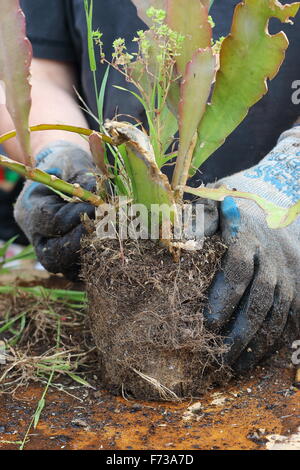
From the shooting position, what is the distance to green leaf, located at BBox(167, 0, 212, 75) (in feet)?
2.62

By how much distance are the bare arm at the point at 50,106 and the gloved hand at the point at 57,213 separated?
0.47 feet

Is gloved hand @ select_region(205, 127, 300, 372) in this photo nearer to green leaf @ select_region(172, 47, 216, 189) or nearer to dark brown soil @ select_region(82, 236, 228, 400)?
dark brown soil @ select_region(82, 236, 228, 400)

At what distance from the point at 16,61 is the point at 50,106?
73 centimetres

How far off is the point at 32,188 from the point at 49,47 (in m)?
0.56

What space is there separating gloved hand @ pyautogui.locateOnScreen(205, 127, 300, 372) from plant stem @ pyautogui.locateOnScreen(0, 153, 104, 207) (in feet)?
0.71

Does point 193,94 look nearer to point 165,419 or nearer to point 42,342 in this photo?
point 165,419

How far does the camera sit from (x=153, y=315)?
33.7 inches

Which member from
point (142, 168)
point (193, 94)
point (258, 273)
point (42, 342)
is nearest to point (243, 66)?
point (193, 94)

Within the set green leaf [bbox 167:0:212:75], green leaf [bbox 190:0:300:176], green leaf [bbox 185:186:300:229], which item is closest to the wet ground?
green leaf [bbox 185:186:300:229]

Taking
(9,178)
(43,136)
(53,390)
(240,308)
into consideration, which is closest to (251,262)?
(240,308)

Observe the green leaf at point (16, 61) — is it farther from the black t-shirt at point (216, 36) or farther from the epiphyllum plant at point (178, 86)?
the black t-shirt at point (216, 36)

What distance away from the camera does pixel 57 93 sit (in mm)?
1503
